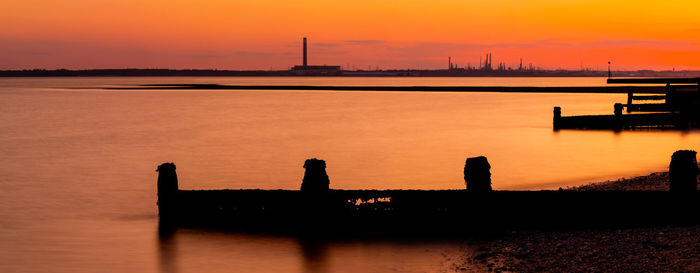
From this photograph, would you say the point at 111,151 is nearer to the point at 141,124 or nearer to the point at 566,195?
the point at 141,124

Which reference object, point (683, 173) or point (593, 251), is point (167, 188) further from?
point (683, 173)

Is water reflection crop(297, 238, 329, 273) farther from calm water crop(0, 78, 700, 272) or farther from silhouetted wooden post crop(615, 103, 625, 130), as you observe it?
silhouetted wooden post crop(615, 103, 625, 130)

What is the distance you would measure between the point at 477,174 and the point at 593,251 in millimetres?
2724

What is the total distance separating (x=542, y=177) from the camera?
29641 millimetres

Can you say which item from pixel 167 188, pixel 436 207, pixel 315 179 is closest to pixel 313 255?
pixel 315 179

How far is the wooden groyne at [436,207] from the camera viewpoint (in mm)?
15469

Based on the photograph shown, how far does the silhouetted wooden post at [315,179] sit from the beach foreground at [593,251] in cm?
307

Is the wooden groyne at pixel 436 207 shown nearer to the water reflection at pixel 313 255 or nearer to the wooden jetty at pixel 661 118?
the water reflection at pixel 313 255

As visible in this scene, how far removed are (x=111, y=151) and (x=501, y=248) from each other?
112ft

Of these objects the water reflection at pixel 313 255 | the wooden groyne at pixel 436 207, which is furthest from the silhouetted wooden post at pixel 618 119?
the water reflection at pixel 313 255

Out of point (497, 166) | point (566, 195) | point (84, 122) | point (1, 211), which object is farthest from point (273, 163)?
point (84, 122)

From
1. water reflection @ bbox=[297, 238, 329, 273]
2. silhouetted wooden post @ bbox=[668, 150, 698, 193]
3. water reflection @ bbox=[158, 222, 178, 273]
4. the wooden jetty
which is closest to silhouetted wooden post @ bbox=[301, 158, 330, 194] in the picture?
water reflection @ bbox=[297, 238, 329, 273]

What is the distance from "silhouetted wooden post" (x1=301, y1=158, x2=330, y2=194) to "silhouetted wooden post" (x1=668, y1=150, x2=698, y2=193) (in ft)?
20.0

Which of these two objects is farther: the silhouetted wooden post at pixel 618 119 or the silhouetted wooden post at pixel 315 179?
the silhouetted wooden post at pixel 618 119
